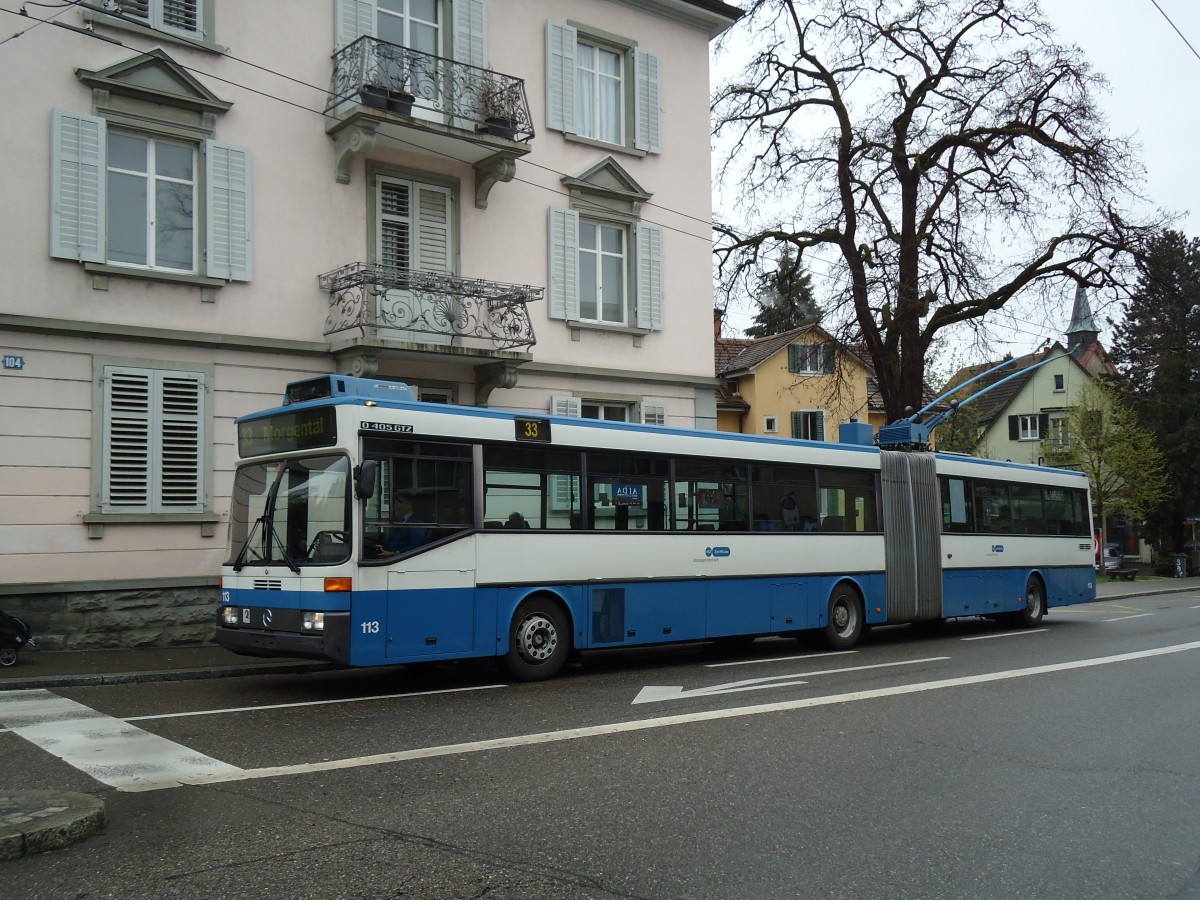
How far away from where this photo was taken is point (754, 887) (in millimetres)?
5074

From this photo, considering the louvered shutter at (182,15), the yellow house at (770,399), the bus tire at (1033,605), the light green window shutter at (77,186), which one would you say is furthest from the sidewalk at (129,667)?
the yellow house at (770,399)

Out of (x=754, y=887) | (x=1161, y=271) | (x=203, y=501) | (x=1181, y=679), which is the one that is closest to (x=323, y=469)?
(x=203, y=501)

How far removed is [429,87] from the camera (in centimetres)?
1866

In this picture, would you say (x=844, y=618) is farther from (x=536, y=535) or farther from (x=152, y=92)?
(x=152, y=92)

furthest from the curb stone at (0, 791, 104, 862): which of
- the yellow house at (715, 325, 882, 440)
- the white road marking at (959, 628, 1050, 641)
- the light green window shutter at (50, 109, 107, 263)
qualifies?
the yellow house at (715, 325, 882, 440)

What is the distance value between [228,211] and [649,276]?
864cm

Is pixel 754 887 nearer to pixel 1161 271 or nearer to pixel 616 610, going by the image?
pixel 616 610

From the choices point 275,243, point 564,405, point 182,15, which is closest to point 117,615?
point 275,243

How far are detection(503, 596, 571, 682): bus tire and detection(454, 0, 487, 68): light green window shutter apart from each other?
10.9 m

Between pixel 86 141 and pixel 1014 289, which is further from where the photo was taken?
pixel 1014 289

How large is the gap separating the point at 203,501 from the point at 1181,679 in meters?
13.1

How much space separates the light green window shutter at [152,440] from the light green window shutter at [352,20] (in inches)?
245

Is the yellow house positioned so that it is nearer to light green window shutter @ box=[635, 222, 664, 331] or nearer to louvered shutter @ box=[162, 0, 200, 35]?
light green window shutter @ box=[635, 222, 664, 331]

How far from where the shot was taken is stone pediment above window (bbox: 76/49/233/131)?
1546cm
